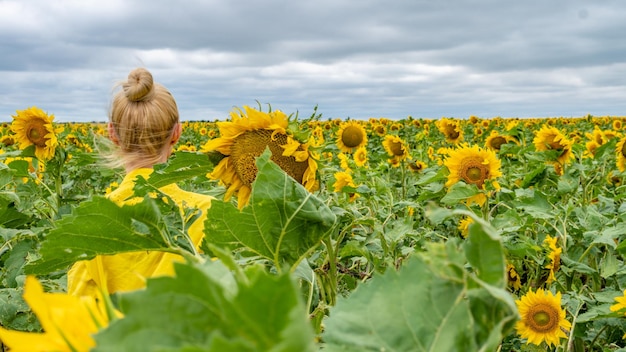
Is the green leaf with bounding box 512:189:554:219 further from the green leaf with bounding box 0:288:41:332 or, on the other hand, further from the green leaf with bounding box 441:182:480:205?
the green leaf with bounding box 0:288:41:332

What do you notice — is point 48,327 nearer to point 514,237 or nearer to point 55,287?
point 55,287

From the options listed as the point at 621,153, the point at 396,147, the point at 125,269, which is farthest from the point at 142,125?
the point at 396,147

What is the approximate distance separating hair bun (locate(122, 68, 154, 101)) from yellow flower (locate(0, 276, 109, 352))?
2.09 metres

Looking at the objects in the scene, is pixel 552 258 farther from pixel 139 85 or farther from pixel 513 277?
pixel 139 85

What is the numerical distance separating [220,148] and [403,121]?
1083 centimetres

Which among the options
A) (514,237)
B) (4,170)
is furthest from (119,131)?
(514,237)

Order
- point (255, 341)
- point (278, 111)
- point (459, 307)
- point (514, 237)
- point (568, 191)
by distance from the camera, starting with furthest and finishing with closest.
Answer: point (568, 191) < point (514, 237) < point (278, 111) < point (459, 307) < point (255, 341)

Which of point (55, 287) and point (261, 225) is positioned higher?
point (261, 225)

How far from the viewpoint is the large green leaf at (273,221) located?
2.97 ft

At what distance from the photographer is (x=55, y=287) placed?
2.39 metres

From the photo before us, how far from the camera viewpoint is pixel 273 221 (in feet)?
3.04

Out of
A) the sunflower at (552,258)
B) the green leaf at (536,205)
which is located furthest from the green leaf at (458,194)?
the sunflower at (552,258)

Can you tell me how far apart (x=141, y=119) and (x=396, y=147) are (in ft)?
13.7

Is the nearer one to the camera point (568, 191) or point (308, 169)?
point (308, 169)
